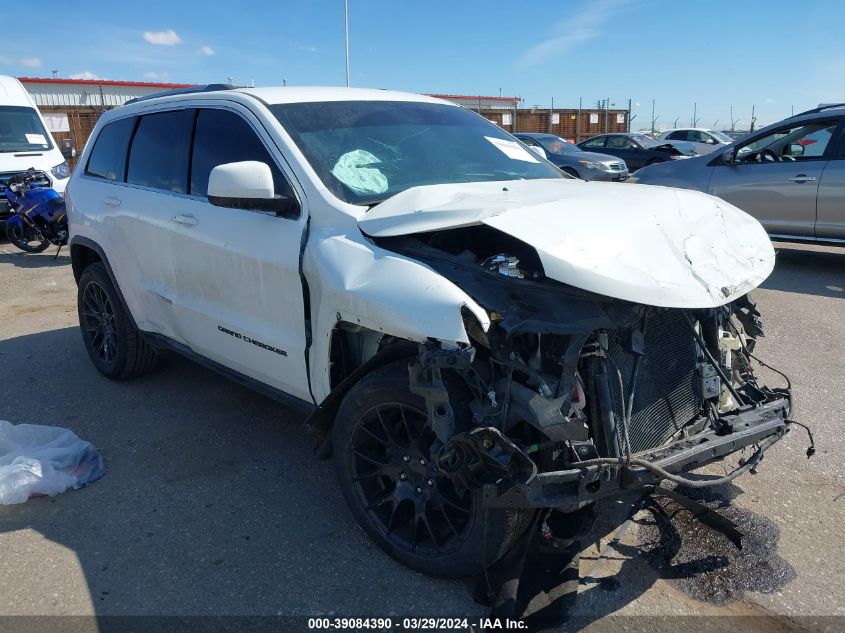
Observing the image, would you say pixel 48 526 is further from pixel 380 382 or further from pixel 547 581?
pixel 547 581

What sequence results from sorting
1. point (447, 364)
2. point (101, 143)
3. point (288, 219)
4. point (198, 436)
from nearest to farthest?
point (447, 364)
point (288, 219)
point (198, 436)
point (101, 143)

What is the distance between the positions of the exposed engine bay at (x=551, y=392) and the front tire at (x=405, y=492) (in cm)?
18

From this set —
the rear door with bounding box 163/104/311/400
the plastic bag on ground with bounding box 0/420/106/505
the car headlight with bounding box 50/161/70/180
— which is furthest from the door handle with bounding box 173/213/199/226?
the car headlight with bounding box 50/161/70/180

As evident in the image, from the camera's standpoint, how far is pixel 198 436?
4.24 m

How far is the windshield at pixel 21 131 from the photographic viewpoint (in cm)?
1202

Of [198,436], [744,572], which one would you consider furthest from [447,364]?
[198,436]

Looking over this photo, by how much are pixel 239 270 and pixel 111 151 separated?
2.16 meters

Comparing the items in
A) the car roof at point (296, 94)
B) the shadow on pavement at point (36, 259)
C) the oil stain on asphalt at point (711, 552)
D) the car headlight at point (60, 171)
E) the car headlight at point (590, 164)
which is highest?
the car roof at point (296, 94)

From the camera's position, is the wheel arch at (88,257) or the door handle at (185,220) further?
the wheel arch at (88,257)

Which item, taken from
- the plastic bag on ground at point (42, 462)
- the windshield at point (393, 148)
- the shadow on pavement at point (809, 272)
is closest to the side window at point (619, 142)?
the shadow on pavement at point (809, 272)

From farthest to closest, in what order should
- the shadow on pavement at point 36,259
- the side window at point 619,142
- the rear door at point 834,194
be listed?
the side window at point 619,142 → the shadow on pavement at point 36,259 → the rear door at point 834,194

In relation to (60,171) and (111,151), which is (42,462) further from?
(60,171)

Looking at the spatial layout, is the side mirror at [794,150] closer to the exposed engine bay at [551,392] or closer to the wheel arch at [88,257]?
the exposed engine bay at [551,392]

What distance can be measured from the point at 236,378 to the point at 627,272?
2.28 m
